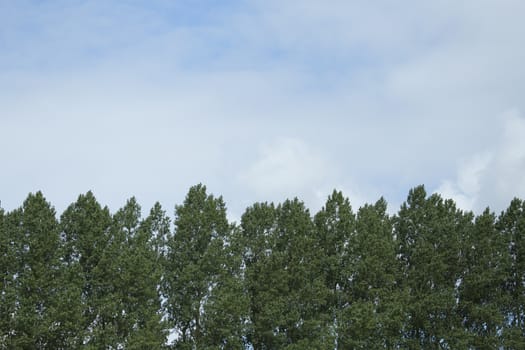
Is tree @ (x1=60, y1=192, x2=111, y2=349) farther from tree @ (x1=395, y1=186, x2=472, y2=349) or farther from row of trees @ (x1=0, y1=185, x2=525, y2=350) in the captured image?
tree @ (x1=395, y1=186, x2=472, y2=349)

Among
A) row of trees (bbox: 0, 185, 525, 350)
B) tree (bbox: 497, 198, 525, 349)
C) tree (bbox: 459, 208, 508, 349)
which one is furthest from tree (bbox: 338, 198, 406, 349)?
tree (bbox: 497, 198, 525, 349)

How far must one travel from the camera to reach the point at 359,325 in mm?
62938

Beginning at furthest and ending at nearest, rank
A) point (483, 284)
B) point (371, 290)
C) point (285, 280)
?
point (483, 284)
point (371, 290)
point (285, 280)

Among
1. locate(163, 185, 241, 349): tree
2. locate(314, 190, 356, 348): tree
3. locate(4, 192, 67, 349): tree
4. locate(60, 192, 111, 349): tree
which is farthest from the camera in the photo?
locate(314, 190, 356, 348): tree

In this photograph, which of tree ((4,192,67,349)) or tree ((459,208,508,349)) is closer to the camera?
tree ((4,192,67,349))

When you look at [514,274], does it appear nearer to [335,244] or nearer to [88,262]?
[335,244]

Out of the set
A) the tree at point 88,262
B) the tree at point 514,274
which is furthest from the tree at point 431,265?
the tree at point 88,262

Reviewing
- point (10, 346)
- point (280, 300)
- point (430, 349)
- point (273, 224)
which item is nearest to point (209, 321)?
point (280, 300)

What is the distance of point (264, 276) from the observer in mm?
64500

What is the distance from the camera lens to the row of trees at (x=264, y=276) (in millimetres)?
59062

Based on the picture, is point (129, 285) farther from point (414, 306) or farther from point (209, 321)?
point (414, 306)

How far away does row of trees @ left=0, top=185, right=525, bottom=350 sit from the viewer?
194 ft

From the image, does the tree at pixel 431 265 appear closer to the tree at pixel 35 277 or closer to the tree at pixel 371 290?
the tree at pixel 371 290

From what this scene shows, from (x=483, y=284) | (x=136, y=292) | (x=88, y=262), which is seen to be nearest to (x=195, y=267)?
(x=136, y=292)
